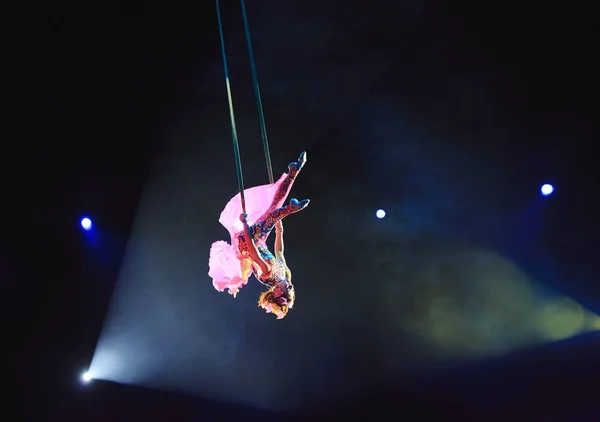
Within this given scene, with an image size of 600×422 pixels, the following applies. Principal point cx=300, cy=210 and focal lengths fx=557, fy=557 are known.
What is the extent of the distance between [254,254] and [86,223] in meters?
1.89

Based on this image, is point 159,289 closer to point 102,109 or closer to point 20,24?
point 102,109

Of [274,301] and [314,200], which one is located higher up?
[314,200]

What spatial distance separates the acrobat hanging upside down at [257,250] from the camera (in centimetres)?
359

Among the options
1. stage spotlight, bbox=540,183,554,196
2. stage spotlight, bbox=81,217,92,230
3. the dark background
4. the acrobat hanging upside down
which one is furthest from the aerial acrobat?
stage spotlight, bbox=540,183,554,196

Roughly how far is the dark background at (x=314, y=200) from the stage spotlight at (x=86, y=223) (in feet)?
0.18

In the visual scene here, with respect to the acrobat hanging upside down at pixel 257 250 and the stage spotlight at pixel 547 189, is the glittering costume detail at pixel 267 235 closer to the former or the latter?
the acrobat hanging upside down at pixel 257 250

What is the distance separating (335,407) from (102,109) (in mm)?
3281

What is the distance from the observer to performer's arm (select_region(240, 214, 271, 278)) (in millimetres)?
3400

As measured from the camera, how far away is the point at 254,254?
3.57m

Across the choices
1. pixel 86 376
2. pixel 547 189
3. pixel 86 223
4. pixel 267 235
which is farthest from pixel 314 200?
pixel 86 376

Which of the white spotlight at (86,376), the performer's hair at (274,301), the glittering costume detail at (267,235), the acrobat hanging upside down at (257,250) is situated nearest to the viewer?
the glittering costume detail at (267,235)

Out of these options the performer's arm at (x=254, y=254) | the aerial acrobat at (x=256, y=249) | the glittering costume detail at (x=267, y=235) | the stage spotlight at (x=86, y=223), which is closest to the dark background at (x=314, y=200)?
the stage spotlight at (x=86, y=223)

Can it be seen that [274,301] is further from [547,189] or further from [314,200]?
[547,189]

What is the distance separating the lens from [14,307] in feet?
14.0
